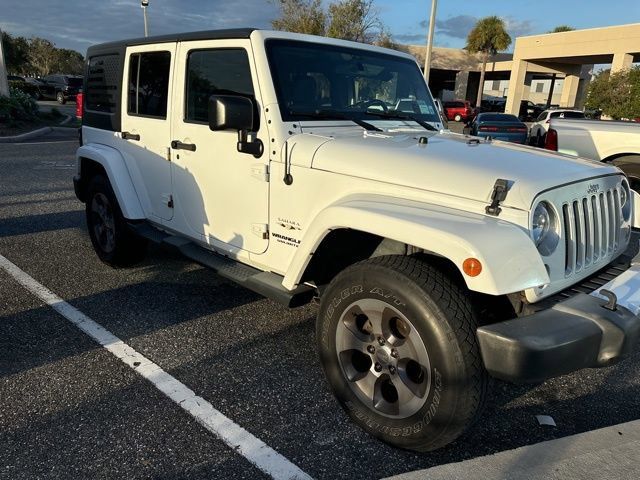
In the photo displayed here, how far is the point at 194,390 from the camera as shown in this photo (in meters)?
3.04

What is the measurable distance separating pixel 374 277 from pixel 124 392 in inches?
64.4

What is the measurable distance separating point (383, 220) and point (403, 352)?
650 millimetres

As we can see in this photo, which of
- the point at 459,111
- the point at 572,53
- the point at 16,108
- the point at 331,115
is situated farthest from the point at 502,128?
the point at 572,53

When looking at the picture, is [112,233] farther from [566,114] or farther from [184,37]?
[566,114]

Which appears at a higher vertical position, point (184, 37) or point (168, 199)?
point (184, 37)

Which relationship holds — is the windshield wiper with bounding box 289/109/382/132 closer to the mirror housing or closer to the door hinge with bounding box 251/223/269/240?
the mirror housing

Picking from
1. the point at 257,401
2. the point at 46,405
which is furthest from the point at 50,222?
the point at 257,401

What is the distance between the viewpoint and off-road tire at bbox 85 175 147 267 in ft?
15.2

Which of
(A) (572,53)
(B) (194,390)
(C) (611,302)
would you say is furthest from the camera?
(A) (572,53)

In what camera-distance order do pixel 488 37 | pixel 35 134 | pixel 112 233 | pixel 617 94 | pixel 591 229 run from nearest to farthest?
pixel 591 229
pixel 112 233
pixel 35 134
pixel 617 94
pixel 488 37

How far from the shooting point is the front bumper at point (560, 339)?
208cm

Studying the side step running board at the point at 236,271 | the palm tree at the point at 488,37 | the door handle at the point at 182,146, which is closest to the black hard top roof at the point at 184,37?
the door handle at the point at 182,146

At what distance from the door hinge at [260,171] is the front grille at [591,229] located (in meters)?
1.66

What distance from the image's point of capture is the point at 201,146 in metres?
3.64
